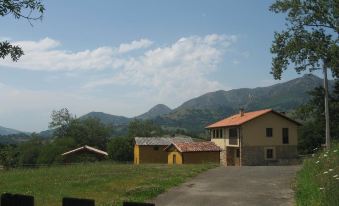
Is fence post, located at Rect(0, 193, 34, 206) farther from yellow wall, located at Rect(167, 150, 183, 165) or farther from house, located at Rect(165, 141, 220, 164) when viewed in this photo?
yellow wall, located at Rect(167, 150, 183, 165)

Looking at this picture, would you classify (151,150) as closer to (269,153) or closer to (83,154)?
(83,154)

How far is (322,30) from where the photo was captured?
36750 mm

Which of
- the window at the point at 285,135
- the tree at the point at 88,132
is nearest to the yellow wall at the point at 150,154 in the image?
the window at the point at 285,135

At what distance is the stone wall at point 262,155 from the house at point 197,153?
6.72m

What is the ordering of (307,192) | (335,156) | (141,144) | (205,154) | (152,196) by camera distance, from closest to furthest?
(307,192) < (335,156) < (152,196) < (205,154) < (141,144)

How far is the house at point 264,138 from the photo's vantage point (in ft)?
204

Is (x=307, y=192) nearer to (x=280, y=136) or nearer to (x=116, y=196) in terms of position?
(x=116, y=196)

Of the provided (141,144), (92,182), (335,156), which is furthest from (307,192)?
(141,144)

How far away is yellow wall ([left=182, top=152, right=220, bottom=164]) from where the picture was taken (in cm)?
6694

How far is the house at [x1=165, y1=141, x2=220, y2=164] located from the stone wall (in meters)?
6.72

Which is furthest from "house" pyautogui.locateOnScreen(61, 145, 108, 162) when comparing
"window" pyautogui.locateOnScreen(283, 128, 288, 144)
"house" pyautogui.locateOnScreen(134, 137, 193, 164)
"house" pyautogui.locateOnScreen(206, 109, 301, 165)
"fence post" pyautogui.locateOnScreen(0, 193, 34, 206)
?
"fence post" pyautogui.locateOnScreen(0, 193, 34, 206)

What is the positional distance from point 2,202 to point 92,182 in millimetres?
25538

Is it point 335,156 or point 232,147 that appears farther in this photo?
point 232,147

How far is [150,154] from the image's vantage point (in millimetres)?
80688
